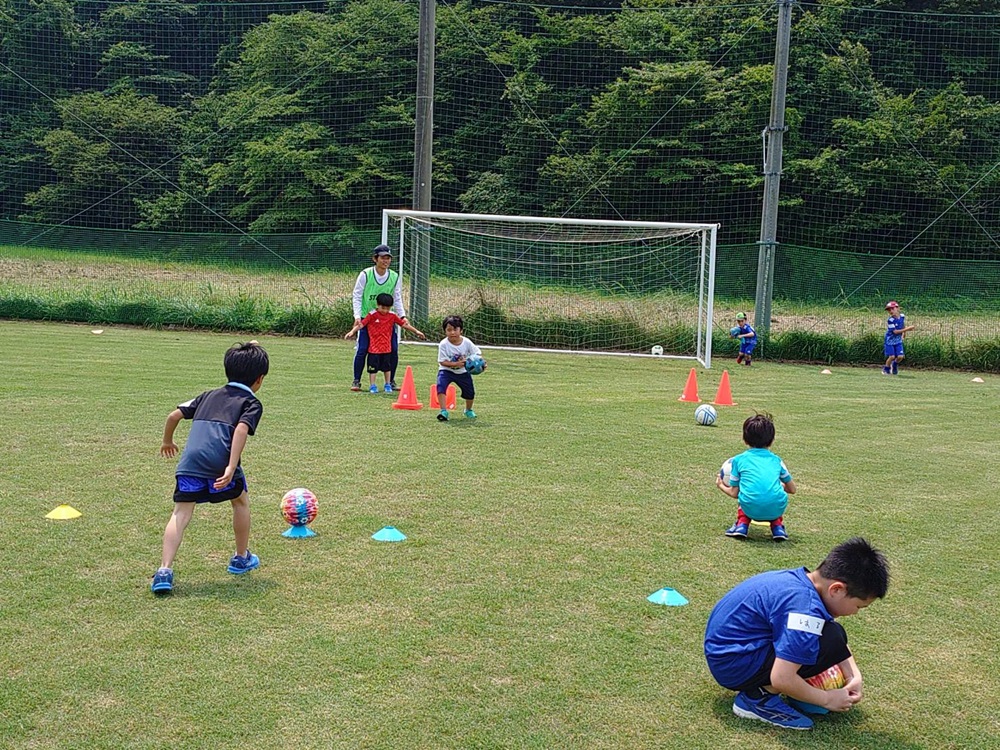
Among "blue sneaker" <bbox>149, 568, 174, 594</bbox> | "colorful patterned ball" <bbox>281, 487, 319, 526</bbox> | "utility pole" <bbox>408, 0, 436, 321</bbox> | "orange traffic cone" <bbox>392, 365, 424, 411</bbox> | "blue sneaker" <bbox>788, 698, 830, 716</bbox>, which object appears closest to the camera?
"blue sneaker" <bbox>788, 698, 830, 716</bbox>

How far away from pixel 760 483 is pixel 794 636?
100.0 inches

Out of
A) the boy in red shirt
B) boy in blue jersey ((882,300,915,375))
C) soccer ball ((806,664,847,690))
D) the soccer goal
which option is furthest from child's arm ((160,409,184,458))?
boy in blue jersey ((882,300,915,375))

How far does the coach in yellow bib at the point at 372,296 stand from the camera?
1240cm

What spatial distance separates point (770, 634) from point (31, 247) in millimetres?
22851

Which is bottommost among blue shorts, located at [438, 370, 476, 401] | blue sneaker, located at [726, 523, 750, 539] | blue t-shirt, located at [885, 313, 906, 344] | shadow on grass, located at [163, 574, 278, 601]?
shadow on grass, located at [163, 574, 278, 601]

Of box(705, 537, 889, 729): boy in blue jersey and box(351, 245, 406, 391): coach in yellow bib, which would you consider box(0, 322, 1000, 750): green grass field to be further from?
box(351, 245, 406, 391): coach in yellow bib

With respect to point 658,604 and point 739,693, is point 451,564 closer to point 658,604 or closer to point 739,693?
point 658,604

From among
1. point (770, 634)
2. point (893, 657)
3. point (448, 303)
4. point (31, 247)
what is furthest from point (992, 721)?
point (31, 247)

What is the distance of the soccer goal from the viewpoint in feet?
66.4

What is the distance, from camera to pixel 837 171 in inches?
1218

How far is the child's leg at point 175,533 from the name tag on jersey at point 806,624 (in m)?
3.03

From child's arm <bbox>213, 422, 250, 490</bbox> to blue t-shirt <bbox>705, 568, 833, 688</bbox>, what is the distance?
246 centimetres

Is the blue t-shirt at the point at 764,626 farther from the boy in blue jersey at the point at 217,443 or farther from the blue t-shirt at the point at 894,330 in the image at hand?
the blue t-shirt at the point at 894,330

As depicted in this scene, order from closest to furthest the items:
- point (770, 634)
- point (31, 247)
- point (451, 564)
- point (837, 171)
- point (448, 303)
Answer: point (770, 634), point (451, 564), point (448, 303), point (31, 247), point (837, 171)
